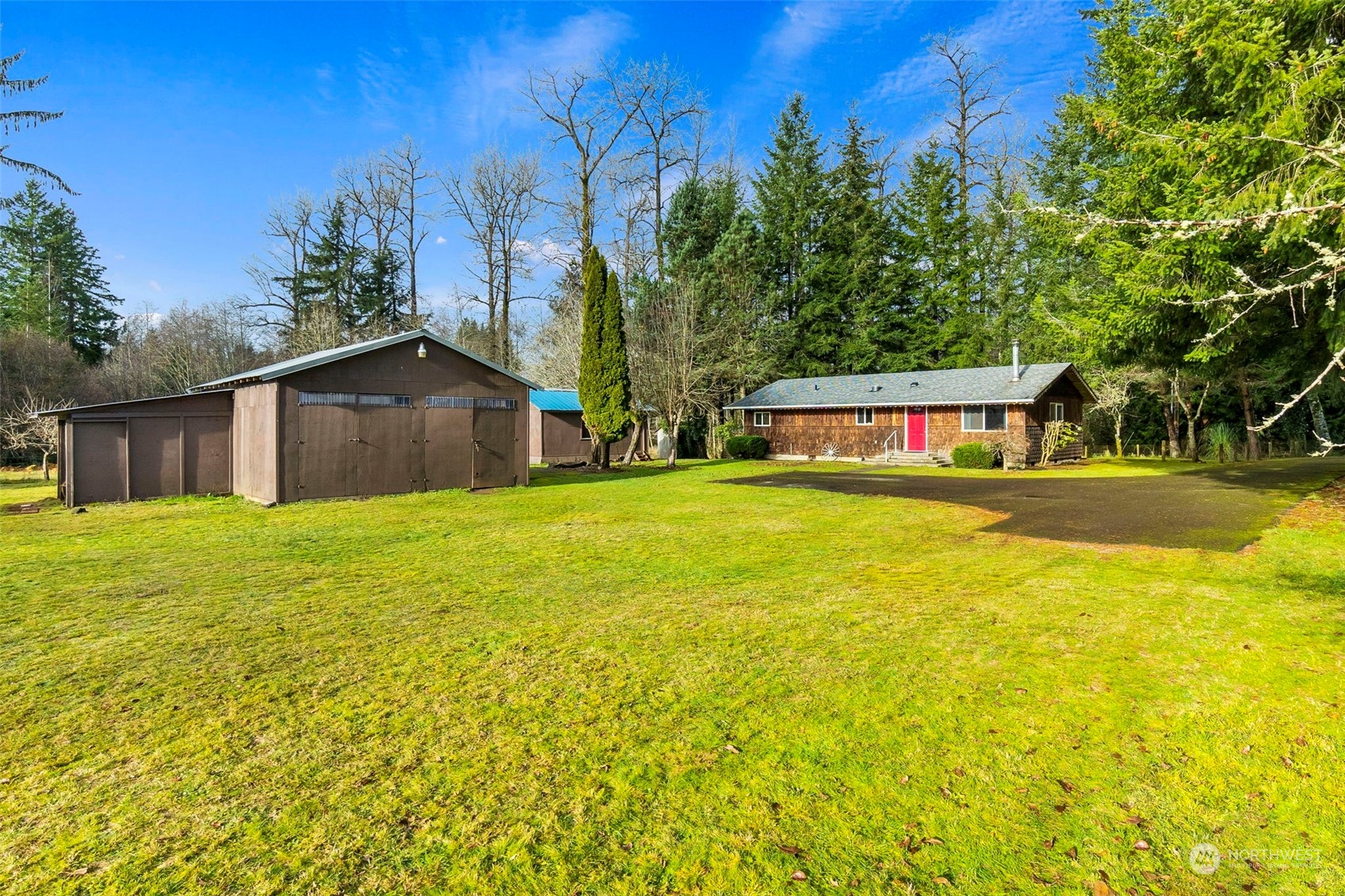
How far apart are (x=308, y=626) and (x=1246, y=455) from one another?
3084 cm

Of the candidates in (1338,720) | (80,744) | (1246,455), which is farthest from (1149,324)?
(1246,455)

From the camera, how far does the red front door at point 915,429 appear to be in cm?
2517

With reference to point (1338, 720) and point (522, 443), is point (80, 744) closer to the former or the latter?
point (1338, 720)

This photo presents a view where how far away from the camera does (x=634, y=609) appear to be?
571 centimetres

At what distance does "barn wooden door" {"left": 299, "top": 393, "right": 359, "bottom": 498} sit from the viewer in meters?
13.5

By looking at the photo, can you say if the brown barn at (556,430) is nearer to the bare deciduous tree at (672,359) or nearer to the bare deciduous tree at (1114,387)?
the bare deciduous tree at (672,359)

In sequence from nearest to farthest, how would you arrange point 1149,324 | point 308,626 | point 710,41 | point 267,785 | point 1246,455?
point 267,785
point 308,626
point 1149,324
point 710,41
point 1246,455

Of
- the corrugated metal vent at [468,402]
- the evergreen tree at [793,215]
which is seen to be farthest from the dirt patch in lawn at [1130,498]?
the evergreen tree at [793,215]

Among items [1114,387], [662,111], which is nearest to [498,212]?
[662,111]

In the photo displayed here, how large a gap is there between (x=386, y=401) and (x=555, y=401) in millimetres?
12777

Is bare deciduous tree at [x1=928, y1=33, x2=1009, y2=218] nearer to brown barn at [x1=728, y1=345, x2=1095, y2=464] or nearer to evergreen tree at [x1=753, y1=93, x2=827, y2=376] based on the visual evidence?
evergreen tree at [x1=753, y1=93, x2=827, y2=376]

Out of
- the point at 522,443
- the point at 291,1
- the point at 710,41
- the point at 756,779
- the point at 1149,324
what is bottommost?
the point at 756,779

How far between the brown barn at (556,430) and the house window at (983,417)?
41.3 ft

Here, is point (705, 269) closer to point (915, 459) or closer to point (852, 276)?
point (852, 276)
